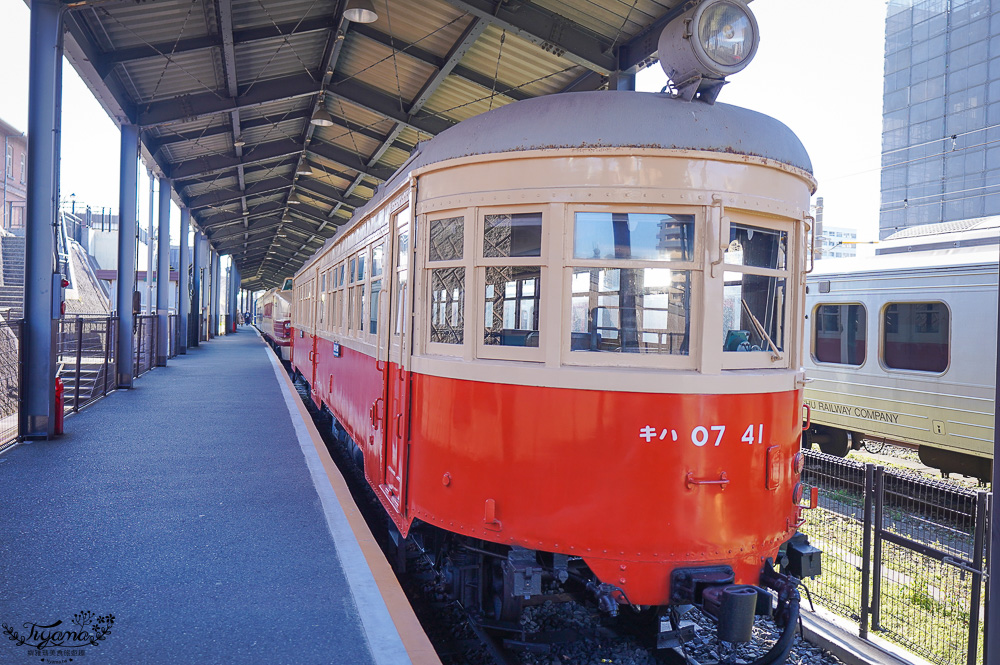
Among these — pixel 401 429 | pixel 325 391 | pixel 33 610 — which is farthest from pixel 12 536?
pixel 325 391

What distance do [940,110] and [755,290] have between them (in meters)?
Result: 36.0

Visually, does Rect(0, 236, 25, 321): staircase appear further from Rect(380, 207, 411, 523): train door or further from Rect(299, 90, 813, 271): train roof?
Rect(299, 90, 813, 271): train roof

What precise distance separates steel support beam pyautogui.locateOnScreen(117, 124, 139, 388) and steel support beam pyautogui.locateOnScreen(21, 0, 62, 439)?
5103 mm

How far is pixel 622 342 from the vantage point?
12.0 feet

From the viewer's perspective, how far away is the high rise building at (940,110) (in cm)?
2997

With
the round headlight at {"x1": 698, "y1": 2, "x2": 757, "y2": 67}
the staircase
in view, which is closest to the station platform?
the round headlight at {"x1": 698, "y1": 2, "x2": 757, "y2": 67}

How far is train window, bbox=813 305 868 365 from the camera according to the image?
29.3 ft

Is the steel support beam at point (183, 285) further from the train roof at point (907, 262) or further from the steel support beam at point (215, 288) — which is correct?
the train roof at point (907, 262)

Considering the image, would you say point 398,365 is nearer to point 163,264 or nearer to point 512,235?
point 512,235

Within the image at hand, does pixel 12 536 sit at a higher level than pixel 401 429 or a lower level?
lower

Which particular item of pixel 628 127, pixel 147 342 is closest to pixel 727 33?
pixel 628 127

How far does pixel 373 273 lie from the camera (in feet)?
19.0

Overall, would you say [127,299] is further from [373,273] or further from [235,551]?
[235,551]

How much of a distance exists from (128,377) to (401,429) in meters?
10.3
